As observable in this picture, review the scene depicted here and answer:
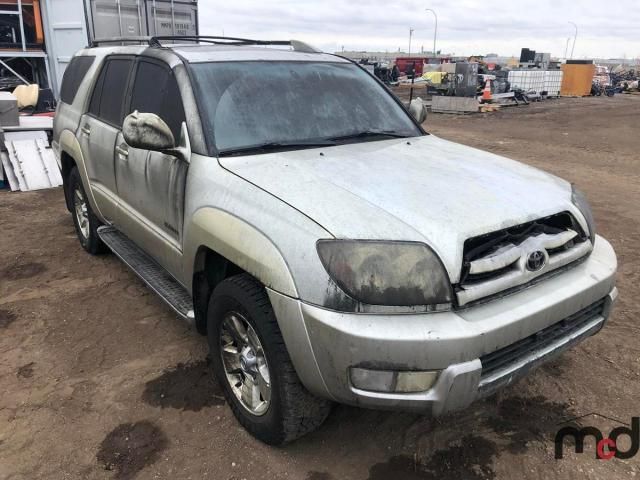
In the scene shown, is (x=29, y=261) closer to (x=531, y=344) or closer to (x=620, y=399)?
(x=531, y=344)

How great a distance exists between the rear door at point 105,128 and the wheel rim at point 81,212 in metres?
0.64

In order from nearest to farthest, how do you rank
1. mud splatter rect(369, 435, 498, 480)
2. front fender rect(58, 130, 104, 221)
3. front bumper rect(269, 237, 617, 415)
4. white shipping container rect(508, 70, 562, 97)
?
front bumper rect(269, 237, 617, 415)
mud splatter rect(369, 435, 498, 480)
front fender rect(58, 130, 104, 221)
white shipping container rect(508, 70, 562, 97)

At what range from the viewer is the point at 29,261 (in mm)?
4984

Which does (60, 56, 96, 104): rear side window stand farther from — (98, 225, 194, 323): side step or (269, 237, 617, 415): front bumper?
(269, 237, 617, 415): front bumper

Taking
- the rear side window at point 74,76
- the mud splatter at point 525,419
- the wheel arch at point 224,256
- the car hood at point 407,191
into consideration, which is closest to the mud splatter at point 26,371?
the wheel arch at point 224,256

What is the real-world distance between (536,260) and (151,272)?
2.44 meters

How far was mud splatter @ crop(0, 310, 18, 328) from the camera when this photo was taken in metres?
3.78

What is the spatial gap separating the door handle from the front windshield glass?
2.79ft

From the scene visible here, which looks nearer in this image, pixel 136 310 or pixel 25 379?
pixel 25 379

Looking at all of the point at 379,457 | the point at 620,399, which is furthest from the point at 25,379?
the point at 620,399

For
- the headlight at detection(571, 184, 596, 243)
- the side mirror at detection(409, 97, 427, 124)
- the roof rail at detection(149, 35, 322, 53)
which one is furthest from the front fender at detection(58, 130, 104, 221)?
the headlight at detection(571, 184, 596, 243)

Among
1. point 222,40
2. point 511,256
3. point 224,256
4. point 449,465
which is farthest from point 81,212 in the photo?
point 511,256

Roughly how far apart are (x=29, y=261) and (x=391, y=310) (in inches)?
166

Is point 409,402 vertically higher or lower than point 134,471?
higher
